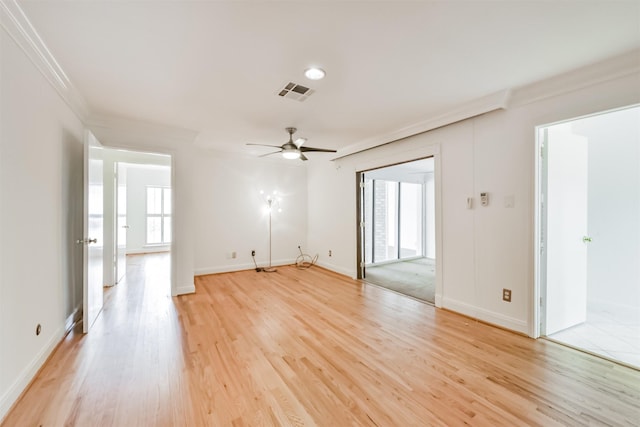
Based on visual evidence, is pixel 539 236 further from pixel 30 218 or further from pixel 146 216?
pixel 146 216

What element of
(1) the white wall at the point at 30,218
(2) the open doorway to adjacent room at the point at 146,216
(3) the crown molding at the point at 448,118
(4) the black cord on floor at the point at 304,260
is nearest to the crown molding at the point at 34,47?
(1) the white wall at the point at 30,218

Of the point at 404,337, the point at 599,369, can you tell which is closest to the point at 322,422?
the point at 404,337

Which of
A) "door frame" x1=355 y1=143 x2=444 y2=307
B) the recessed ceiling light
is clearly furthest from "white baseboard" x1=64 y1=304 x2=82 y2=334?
"door frame" x1=355 y1=143 x2=444 y2=307

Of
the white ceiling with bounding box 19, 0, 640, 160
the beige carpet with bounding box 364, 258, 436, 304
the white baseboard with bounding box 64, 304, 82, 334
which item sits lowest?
the beige carpet with bounding box 364, 258, 436, 304

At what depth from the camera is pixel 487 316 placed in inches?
117

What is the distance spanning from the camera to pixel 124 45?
1939 mm

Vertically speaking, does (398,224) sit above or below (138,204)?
below

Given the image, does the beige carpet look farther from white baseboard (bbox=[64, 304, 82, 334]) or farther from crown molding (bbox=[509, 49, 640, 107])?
white baseboard (bbox=[64, 304, 82, 334])

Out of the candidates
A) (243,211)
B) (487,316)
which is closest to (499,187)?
(487,316)

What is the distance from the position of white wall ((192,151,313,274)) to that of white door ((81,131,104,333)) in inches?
68.0

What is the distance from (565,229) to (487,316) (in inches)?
50.8

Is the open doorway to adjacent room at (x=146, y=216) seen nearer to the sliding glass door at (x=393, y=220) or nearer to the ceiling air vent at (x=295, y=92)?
Result: the sliding glass door at (x=393, y=220)

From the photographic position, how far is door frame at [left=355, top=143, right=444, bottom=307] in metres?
3.49

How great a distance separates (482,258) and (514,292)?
1.50 feet
